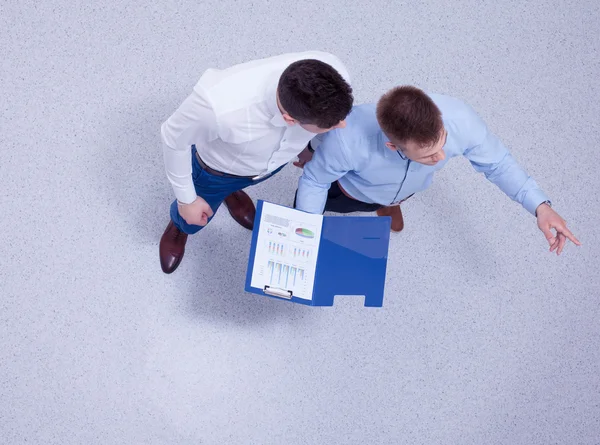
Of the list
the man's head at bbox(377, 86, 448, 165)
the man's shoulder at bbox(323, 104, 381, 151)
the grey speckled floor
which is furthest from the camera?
the grey speckled floor

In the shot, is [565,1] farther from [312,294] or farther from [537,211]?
[312,294]

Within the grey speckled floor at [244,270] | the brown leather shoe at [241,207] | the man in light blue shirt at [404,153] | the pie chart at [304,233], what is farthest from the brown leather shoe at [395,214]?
the pie chart at [304,233]

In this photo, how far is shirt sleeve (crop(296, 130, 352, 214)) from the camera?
146 centimetres

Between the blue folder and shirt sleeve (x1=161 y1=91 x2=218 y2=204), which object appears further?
the blue folder

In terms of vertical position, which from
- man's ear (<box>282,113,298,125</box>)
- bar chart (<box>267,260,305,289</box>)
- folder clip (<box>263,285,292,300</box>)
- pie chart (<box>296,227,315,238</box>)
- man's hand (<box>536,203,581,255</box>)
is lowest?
folder clip (<box>263,285,292,300</box>)

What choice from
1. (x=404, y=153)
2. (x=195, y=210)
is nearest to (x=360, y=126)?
(x=404, y=153)

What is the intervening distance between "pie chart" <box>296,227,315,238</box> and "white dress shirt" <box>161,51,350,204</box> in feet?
0.62

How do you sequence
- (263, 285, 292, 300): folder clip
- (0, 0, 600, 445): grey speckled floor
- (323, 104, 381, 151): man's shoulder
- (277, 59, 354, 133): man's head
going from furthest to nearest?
(0, 0, 600, 445): grey speckled floor
(263, 285, 292, 300): folder clip
(323, 104, 381, 151): man's shoulder
(277, 59, 354, 133): man's head

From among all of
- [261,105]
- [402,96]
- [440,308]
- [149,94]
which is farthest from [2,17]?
[440,308]

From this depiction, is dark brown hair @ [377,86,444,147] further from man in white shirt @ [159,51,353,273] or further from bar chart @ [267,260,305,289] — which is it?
bar chart @ [267,260,305,289]

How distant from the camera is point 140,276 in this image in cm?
203

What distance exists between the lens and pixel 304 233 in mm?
1556

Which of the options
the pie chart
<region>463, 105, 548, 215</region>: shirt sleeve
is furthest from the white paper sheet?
<region>463, 105, 548, 215</region>: shirt sleeve

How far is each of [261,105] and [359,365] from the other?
1.06 m
